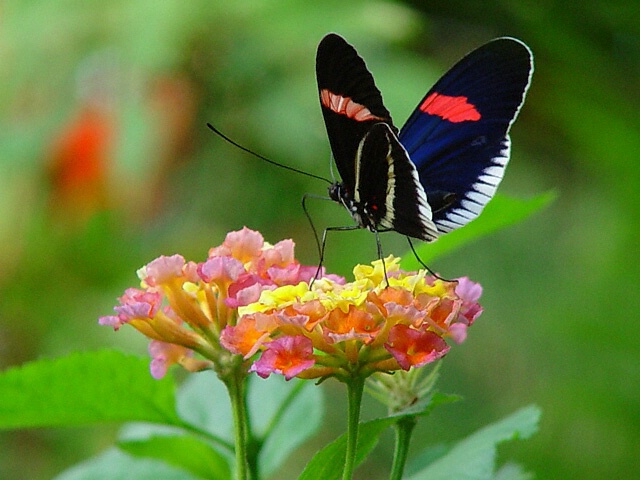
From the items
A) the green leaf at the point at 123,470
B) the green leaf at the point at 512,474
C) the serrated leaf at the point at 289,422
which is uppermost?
the green leaf at the point at 512,474

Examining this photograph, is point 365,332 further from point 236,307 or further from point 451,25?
point 451,25

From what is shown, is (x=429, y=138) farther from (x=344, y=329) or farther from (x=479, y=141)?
(x=344, y=329)

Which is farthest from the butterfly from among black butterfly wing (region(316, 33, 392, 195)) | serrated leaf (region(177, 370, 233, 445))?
serrated leaf (region(177, 370, 233, 445))

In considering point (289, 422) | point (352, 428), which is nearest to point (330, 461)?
point (352, 428)

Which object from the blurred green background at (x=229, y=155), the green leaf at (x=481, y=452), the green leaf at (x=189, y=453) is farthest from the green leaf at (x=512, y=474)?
the blurred green background at (x=229, y=155)

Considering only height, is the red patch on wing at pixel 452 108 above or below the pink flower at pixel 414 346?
above

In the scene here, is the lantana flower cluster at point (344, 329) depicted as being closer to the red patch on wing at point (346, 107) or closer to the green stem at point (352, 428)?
the green stem at point (352, 428)
